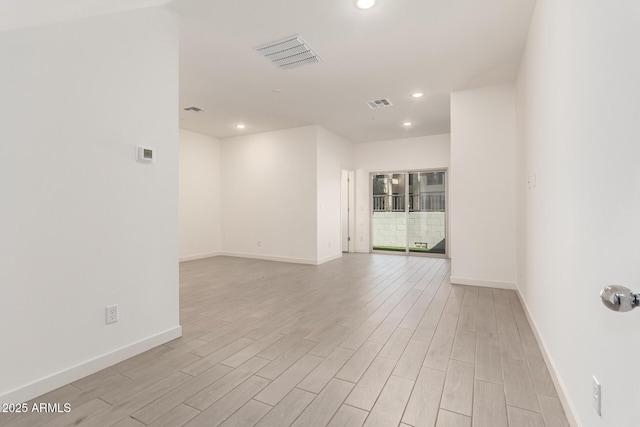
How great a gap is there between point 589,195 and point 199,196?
6.89 metres

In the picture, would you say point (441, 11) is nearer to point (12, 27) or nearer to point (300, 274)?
point (12, 27)

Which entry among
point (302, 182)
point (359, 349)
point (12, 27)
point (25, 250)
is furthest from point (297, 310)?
point (302, 182)

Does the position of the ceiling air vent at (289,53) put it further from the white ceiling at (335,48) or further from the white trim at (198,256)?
the white trim at (198,256)

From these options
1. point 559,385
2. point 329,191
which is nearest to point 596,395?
point 559,385

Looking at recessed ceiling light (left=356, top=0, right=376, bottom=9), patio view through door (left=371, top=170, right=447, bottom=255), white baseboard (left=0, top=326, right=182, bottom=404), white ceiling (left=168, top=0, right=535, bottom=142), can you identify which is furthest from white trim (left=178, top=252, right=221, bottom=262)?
recessed ceiling light (left=356, top=0, right=376, bottom=9)

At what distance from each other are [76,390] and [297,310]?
192 centimetres

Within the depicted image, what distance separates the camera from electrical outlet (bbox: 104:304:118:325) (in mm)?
2111

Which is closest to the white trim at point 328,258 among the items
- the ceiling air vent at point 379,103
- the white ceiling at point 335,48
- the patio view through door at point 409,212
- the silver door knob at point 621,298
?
the patio view through door at point 409,212

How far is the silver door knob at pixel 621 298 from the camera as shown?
2.54 feet

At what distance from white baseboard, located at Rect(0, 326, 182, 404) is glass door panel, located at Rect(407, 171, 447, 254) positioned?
6.17 m

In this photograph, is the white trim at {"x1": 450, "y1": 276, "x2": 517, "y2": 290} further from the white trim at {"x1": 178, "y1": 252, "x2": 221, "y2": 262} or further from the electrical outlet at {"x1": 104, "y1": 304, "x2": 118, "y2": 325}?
the white trim at {"x1": 178, "y1": 252, "x2": 221, "y2": 262}

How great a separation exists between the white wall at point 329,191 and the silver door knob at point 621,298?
541 cm

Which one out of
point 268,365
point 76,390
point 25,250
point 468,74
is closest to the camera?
point 25,250

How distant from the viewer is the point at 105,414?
1613mm
